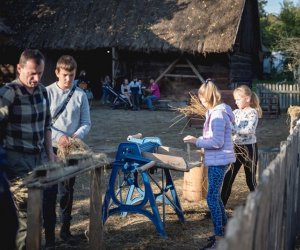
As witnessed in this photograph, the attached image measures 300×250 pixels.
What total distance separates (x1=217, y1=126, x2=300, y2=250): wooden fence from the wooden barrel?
5.65ft

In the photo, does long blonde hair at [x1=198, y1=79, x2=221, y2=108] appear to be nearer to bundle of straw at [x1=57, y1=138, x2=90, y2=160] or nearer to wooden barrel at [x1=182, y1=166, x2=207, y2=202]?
bundle of straw at [x1=57, y1=138, x2=90, y2=160]

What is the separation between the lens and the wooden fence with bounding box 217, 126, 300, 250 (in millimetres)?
2098

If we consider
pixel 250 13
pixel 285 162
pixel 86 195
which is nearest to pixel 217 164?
pixel 285 162

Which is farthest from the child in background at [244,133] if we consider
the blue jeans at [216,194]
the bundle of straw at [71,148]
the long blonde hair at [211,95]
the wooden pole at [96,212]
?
the bundle of straw at [71,148]

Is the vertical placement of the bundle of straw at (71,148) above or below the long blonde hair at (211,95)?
below

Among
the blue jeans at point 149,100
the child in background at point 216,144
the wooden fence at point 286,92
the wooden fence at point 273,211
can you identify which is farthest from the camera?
the blue jeans at point 149,100

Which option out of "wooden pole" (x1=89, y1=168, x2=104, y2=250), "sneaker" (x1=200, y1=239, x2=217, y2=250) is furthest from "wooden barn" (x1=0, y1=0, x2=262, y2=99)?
"wooden pole" (x1=89, y1=168, x2=104, y2=250)

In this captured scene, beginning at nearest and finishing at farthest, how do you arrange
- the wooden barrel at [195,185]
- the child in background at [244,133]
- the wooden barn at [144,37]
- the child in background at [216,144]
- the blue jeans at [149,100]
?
the child in background at [216,144] → the child in background at [244,133] → the wooden barrel at [195,185] → the blue jeans at [149,100] → the wooden barn at [144,37]

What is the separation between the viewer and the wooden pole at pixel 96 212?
450 cm

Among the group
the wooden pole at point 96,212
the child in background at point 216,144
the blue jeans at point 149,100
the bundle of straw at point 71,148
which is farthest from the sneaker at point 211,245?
the blue jeans at point 149,100

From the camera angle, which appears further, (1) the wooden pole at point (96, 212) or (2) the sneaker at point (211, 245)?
(2) the sneaker at point (211, 245)

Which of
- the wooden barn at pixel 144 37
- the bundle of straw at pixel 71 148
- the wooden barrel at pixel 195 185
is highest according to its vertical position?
the wooden barn at pixel 144 37

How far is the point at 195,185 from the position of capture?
6.64 m

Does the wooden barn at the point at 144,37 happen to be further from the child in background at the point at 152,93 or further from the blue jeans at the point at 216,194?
the blue jeans at the point at 216,194
